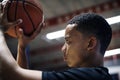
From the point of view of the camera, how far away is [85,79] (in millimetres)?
1570

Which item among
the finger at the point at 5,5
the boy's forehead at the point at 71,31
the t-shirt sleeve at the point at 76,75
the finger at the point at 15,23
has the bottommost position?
the t-shirt sleeve at the point at 76,75

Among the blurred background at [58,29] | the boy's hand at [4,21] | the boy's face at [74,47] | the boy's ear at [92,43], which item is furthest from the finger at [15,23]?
the blurred background at [58,29]

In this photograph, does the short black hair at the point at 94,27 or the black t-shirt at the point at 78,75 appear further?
the short black hair at the point at 94,27

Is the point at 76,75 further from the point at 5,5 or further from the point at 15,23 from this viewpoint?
the point at 5,5

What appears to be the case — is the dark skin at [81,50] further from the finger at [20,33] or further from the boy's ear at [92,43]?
the finger at [20,33]

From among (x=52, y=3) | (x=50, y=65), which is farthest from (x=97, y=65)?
(x=50, y=65)

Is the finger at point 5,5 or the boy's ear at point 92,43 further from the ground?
the finger at point 5,5

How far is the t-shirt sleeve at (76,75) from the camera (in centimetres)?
153

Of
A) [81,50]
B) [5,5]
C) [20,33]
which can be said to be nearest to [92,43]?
[81,50]

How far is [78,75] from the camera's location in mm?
1570

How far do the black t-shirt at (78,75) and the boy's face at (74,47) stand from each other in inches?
5.6

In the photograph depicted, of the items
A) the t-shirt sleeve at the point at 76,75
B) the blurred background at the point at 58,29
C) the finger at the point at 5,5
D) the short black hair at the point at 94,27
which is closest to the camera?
the t-shirt sleeve at the point at 76,75

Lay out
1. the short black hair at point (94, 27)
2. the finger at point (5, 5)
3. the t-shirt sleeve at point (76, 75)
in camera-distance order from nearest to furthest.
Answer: the t-shirt sleeve at point (76, 75), the finger at point (5, 5), the short black hair at point (94, 27)

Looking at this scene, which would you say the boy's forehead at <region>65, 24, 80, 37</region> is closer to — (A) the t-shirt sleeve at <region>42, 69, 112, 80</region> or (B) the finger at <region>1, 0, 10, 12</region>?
(A) the t-shirt sleeve at <region>42, 69, 112, 80</region>
